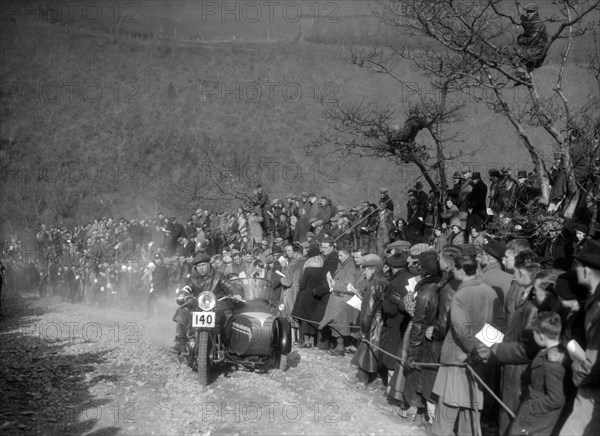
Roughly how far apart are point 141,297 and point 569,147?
1567 centimetres

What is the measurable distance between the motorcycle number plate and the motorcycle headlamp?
12 cm

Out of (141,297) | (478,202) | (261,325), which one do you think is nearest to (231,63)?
(141,297)

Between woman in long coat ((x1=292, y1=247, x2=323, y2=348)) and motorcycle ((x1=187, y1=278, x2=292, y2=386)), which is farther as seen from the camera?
woman in long coat ((x1=292, y1=247, x2=323, y2=348))

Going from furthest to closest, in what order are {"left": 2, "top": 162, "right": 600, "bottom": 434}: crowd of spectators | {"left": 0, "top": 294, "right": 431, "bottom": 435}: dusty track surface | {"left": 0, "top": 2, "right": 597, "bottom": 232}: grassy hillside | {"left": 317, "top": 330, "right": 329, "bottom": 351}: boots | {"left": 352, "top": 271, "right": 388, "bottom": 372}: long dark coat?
{"left": 0, "top": 2, "right": 597, "bottom": 232}: grassy hillside, {"left": 317, "top": 330, "right": 329, "bottom": 351}: boots, {"left": 352, "top": 271, "right": 388, "bottom": 372}: long dark coat, {"left": 0, "top": 294, "right": 431, "bottom": 435}: dusty track surface, {"left": 2, "top": 162, "right": 600, "bottom": 434}: crowd of spectators

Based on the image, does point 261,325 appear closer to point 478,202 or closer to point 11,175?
point 478,202

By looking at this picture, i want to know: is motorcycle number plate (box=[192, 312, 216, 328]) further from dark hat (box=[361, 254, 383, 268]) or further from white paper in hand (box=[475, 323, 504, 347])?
white paper in hand (box=[475, 323, 504, 347])

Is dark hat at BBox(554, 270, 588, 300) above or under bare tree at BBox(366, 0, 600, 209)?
under

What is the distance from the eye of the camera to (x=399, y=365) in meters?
8.30

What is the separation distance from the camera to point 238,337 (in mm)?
9805

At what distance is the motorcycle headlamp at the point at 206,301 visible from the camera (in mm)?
9188

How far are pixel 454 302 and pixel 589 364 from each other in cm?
203

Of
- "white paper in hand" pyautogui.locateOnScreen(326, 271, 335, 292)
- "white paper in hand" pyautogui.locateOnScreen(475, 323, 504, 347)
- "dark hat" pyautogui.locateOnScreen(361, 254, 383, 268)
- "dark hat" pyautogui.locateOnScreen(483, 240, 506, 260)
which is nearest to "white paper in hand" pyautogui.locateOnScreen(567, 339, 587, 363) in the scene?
"white paper in hand" pyautogui.locateOnScreen(475, 323, 504, 347)

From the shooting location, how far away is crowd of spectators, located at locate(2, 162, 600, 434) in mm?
5520

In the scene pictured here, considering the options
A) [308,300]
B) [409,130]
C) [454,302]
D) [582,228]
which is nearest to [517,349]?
[454,302]
